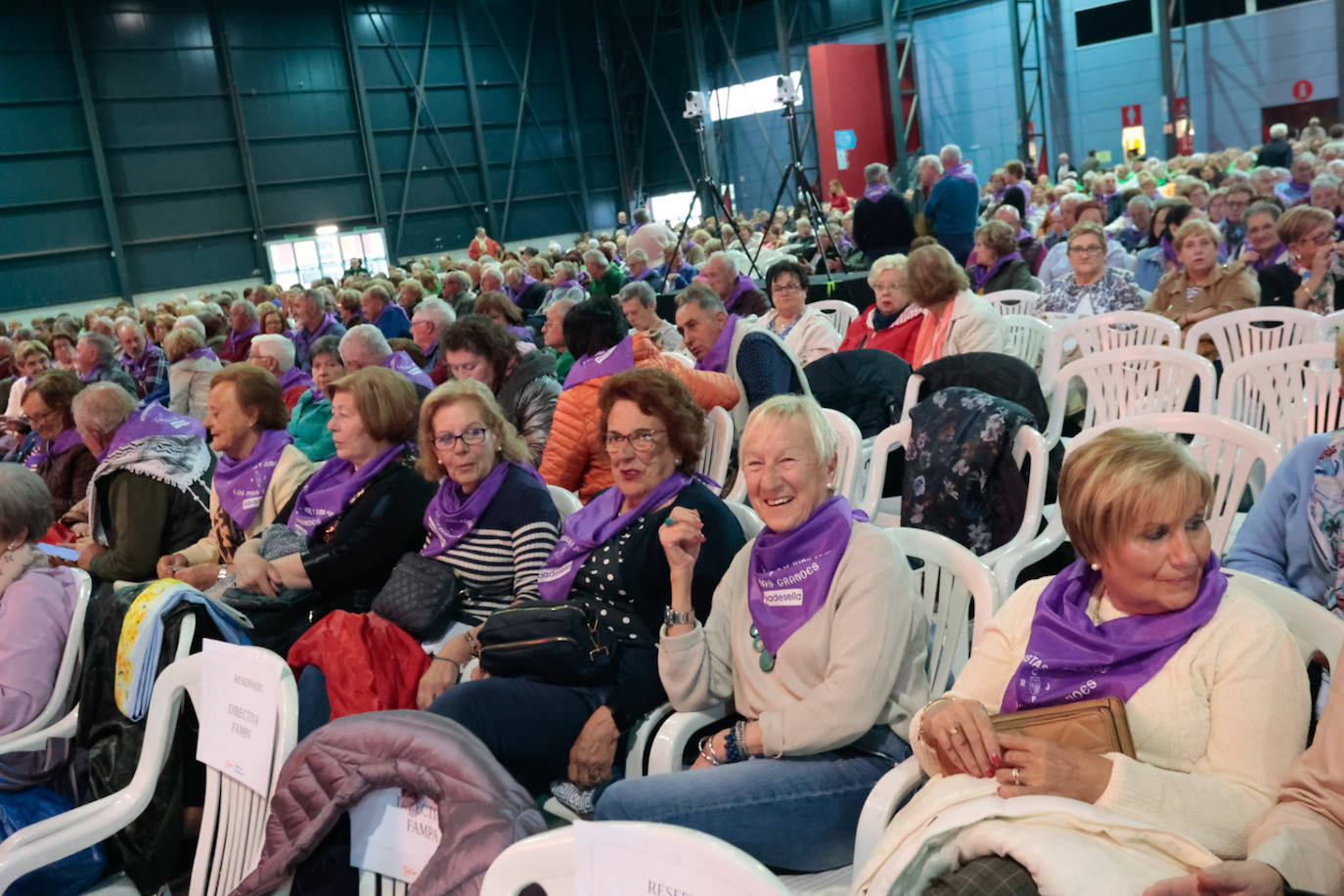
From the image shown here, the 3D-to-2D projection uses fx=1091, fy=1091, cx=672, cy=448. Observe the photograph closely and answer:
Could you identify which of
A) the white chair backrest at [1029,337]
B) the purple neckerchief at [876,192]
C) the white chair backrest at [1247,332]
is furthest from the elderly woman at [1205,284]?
the purple neckerchief at [876,192]

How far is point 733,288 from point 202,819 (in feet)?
16.8

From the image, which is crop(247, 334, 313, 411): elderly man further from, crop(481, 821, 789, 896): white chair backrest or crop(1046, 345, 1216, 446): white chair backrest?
crop(481, 821, 789, 896): white chair backrest

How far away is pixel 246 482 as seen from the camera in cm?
369

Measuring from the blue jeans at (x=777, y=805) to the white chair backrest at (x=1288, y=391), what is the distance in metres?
2.10

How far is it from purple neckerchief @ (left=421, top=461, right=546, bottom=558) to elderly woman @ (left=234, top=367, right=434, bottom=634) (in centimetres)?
19

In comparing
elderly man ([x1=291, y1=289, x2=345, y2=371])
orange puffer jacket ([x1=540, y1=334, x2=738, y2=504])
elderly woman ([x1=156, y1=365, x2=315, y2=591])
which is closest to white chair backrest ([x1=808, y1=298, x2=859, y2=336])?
elderly man ([x1=291, y1=289, x2=345, y2=371])

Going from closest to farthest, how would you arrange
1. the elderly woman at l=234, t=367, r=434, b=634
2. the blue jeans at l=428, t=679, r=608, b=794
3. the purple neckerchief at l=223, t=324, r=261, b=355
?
the blue jeans at l=428, t=679, r=608, b=794, the elderly woman at l=234, t=367, r=434, b=634, the purple neckerchief at l=223, t=324, r=261, b=355

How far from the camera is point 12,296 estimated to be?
655 inches

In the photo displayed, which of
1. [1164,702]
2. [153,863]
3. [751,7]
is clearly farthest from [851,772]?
[751,7]

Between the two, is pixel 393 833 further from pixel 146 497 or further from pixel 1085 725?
pixel 146 497

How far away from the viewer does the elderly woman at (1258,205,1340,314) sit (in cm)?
477

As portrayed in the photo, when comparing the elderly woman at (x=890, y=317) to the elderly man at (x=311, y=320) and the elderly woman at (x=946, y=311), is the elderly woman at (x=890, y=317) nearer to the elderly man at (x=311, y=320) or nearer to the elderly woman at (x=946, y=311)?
the elderly woman at (x=946, y=311)

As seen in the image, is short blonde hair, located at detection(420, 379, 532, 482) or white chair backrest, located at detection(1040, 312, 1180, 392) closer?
short blonde hair, located at detection(420, 379, 532, 482)

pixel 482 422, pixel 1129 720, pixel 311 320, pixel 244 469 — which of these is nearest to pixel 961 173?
pixel 311 320
